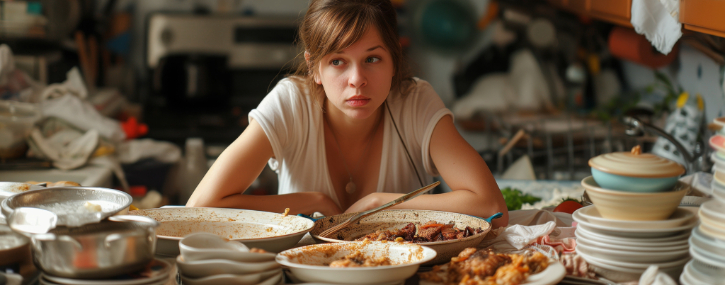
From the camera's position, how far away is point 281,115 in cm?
147

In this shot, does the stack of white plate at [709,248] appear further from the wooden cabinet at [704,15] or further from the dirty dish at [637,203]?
the wooden cabinet at [704,15]

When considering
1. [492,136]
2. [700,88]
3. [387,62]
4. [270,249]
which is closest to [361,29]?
[387,62]

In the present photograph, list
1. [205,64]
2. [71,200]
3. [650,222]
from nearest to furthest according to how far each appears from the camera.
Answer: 1. [650,222]
2. [71,200]
3. [205,64]

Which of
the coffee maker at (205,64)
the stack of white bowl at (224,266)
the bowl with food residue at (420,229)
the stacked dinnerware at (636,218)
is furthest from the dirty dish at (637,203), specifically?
the coffee maker at (205,64)

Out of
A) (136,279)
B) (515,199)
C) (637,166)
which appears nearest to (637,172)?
(637,166)

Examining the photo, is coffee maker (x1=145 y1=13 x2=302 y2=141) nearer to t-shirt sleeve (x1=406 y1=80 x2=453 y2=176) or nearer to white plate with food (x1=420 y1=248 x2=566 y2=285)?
t-shirt sleeve (x1=406 y1=80 x2=453 y2=176)

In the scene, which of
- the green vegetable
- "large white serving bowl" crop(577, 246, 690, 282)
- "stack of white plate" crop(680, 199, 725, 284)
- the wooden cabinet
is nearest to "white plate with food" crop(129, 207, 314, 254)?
"large white serving bowl" crop(577, 246, 690, 282)

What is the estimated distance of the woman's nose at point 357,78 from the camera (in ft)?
4.09

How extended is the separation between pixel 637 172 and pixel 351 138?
95 centimetres

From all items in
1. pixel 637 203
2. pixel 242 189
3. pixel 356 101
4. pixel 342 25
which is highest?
pixel 342 25

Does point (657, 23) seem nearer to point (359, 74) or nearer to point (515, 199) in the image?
point (515, 199)

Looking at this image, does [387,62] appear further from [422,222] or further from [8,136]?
[8,136]

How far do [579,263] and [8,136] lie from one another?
2.54 metres

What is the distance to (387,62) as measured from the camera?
132cm
